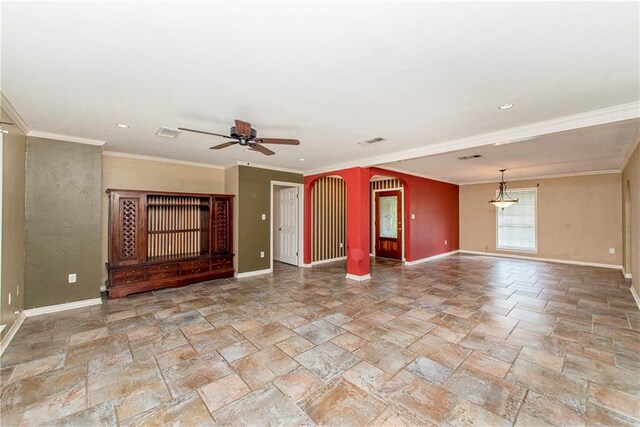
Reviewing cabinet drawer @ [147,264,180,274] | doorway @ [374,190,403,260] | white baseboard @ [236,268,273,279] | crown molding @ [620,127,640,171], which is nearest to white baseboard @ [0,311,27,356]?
cabinet drawer @ [147,264,180,274]

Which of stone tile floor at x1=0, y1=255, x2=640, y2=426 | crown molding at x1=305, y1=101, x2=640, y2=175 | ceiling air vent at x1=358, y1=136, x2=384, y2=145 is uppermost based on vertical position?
ceiling air vent at x1=358, y1=136, x2=384, y2=145

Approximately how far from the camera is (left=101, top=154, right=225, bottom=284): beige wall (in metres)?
4.86

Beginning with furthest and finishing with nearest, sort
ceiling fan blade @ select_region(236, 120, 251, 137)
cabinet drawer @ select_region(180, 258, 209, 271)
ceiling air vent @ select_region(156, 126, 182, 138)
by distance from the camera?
1. cabinet drawer @ select_region(180, 258, 209, 271)
2. ceiling air vent @ select_region(156, 126, 182, 138)
3. ceiling fan blade @ select_region(236, 120, 251, 137)

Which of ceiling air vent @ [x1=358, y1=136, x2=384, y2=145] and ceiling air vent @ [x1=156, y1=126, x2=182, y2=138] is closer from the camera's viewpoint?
ceiling air vent @ [x1=156, y1=126, x2=182, y2=138]

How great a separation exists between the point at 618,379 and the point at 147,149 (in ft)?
Result: 21.7

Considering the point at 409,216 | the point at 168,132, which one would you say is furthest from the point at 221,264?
the point at 409,216

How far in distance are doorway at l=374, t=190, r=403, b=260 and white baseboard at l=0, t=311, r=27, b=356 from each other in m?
7.58

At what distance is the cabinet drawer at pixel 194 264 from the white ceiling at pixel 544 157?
4404 mm

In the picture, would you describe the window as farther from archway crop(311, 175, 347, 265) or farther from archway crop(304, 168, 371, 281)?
archway crop(304, 168, 371, 281)

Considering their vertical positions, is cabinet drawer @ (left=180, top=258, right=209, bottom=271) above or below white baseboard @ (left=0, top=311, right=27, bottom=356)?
above

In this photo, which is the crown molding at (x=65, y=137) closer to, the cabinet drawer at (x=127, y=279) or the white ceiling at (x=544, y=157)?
the cabinet drawer at (x=127, y=279)

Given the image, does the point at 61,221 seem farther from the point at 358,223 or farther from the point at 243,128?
the point at 358,223

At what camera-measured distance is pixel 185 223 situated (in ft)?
18.2

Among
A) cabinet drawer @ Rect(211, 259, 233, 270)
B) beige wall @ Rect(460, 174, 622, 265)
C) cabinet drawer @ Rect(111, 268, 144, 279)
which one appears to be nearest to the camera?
cabinet drawer @ Rect(111, 268, 144, 279)
